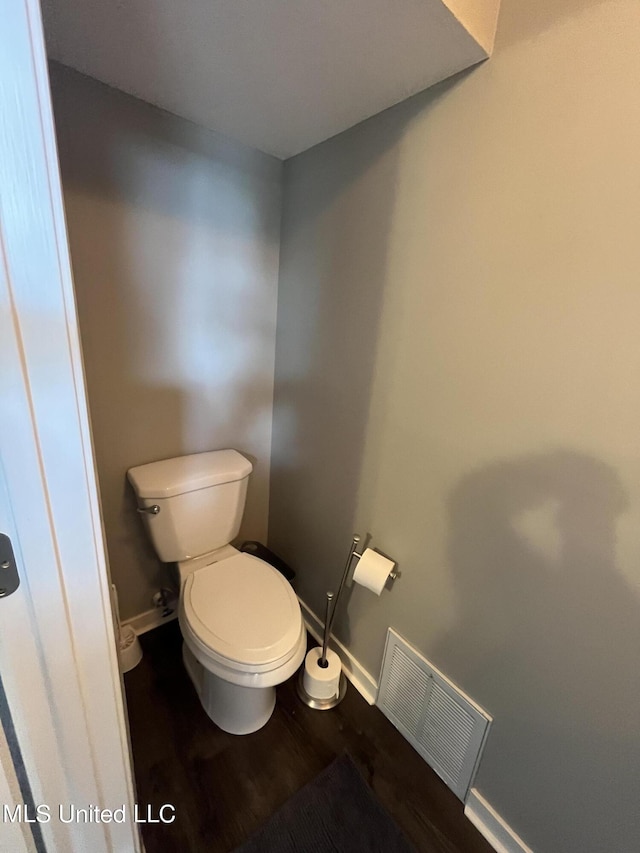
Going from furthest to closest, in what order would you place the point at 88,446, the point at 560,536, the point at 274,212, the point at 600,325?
the point at 274,212, the point at 560,536, the point at 600,325, the point at 88,446

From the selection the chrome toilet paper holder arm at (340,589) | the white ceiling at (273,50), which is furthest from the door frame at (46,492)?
the chrome toilet paper holder arm at (340,589)

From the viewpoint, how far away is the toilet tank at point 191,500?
135cm

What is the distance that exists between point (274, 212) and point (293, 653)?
1589 mm

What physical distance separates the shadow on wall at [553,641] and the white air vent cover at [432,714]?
0.15ft

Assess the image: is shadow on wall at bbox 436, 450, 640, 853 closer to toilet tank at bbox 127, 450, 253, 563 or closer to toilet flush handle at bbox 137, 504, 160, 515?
toilet tank at bbox 127, 450, 253, 563

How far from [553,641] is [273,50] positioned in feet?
5.13

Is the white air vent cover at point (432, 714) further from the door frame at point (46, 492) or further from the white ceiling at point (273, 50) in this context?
the white ceiling at point (273, 50)

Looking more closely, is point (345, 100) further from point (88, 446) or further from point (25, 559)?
point (25, 559)

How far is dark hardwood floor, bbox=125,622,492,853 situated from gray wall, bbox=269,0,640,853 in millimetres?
211

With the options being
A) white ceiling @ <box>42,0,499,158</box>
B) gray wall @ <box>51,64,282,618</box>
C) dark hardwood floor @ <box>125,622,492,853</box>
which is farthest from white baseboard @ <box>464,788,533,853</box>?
white ceiling @ <box>42,0,499,158</box>

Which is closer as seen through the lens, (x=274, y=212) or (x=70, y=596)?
(x=70, y=596)

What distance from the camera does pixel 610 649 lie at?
0.81 metres

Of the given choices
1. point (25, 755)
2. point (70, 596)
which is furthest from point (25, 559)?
point (25, 755)

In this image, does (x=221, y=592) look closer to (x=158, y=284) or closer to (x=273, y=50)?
(x=158, y=284)
